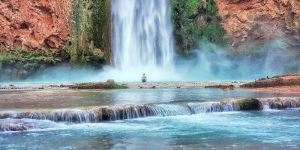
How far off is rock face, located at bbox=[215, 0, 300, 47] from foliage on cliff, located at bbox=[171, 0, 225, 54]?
974 millimetres

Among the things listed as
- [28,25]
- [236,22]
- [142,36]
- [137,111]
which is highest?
[28,25]

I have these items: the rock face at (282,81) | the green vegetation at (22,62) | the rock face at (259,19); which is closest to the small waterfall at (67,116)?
the rock face at (282,81)

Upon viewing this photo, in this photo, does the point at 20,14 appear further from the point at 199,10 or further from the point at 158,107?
the point at 158,107

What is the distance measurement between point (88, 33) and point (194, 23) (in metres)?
→ 11.8

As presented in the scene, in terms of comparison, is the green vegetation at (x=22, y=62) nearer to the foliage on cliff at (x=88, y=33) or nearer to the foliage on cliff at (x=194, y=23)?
the foliage on cliff at (x=88, y=33)

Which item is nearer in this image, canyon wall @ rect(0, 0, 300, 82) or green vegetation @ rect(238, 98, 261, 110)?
green vegetation @ rect(238, 98, 261, 110)

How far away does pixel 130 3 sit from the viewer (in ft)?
127

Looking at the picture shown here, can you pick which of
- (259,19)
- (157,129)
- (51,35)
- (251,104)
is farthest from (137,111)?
(259,19)

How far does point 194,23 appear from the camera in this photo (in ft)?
132

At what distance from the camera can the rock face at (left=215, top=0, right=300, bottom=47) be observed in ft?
120

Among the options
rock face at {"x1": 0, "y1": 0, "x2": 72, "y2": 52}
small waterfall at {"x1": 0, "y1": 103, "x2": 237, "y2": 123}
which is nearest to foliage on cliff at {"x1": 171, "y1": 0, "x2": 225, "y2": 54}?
rock face at {"x1": 0, "y1": 0, "x2": 72, "y2": 52}

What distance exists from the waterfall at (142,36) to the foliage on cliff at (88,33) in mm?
1683

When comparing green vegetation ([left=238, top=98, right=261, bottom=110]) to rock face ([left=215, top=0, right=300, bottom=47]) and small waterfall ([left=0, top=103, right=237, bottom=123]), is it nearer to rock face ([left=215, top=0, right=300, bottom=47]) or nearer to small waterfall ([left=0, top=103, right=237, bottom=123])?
small waterfall ([left=0, top=103, right=237, bottom=123])

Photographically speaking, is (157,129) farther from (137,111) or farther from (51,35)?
(51,35)
